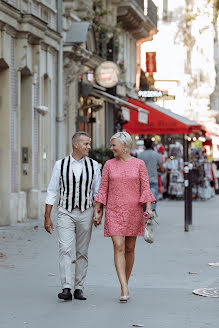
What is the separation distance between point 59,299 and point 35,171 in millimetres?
13967

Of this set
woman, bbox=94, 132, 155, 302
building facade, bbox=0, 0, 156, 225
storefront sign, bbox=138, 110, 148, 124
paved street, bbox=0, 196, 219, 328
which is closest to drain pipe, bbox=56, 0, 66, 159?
building facade, bbox=0, 0, 156, 225

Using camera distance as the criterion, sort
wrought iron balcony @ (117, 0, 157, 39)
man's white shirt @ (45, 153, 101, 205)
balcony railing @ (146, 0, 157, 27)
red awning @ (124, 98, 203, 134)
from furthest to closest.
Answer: balcony railing @ (146, 0, 157, 27) < wrought iron balcony @ (117, 0, 157, 39) < red awning @ (124, 98, 203, 134) < man's white shirt @ (45, 153, 101, 205)

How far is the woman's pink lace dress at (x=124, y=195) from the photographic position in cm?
970

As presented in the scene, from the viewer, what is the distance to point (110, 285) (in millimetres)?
10914

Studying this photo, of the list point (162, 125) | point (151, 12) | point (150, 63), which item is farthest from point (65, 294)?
point (150, 63)

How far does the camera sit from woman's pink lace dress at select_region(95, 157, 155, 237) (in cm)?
970

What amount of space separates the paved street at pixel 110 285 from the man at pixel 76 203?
16.3 inches

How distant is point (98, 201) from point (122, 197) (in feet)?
0.76

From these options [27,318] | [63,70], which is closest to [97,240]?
[27,318]

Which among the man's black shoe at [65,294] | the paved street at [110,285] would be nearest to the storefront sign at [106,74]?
the paved street at [110,285]

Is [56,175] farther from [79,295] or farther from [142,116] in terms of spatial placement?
[142,116]

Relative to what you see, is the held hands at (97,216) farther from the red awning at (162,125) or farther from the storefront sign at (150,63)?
the storefront sign at (150,63)

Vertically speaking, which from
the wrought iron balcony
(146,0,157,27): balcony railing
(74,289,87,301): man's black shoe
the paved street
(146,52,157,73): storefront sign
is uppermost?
(146,0,157,27): balcony railing

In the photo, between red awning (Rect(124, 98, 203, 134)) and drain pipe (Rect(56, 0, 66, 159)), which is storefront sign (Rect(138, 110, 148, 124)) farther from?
drain pipe (Rect(56, 0, 66, 159))
